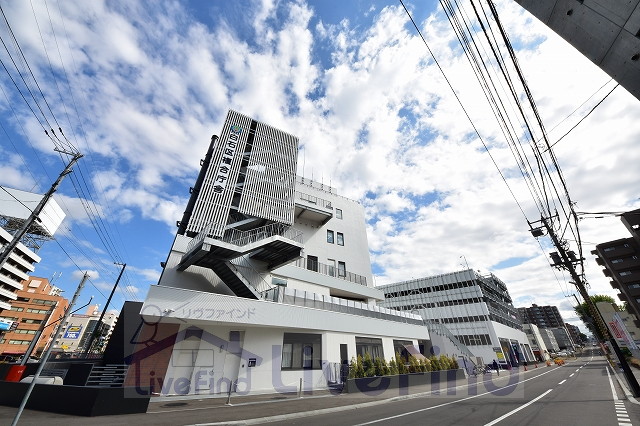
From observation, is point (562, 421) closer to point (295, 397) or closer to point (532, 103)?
point (532, 103)

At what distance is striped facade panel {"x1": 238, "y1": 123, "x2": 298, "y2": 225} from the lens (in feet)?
73.6

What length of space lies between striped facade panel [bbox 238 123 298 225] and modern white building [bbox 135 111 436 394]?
109mm

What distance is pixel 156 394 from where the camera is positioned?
1306 centimetres

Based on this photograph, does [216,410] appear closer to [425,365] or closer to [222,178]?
[425,365]

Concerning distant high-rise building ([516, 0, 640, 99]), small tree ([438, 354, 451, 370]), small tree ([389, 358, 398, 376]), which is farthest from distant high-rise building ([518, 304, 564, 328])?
distant high-rise building ([516, 0, 640, 99])

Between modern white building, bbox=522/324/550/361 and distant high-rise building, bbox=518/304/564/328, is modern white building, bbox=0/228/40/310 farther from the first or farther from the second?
distant high-rise building, bbox=518/304/564/328

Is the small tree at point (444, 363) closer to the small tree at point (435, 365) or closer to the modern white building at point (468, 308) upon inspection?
the small tree at point (435, 365)

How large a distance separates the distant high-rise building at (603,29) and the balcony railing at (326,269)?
2294cm

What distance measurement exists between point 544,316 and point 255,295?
221 m

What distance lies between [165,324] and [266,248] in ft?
25.7

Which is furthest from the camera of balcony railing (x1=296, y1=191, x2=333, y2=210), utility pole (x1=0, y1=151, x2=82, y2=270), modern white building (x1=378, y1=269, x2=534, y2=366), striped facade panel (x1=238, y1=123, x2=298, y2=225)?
modern white building (x1=378, y1=269, x2=534, y2=366)

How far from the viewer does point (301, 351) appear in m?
18.0

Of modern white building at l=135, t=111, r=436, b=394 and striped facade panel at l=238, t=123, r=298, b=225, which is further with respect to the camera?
striped facade panel at l=238, t=123, r=298, b=225

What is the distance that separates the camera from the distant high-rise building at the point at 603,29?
462cm
